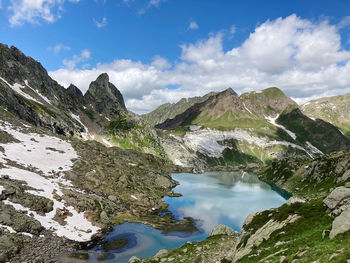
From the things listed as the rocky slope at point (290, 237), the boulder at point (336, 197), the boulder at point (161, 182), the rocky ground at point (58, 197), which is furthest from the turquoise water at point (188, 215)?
the boulder at point (336, 197)

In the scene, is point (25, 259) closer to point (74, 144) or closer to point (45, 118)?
point (74, 144)

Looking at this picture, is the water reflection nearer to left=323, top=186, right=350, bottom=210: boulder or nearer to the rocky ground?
the rocky ground

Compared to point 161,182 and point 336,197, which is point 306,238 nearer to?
point 336,197

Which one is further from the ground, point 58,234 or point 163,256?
point 58,234

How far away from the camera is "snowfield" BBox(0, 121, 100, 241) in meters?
59.0

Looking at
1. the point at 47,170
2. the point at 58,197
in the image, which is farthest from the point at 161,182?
the point at 58,197

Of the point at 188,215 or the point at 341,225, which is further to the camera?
the point at 188,215

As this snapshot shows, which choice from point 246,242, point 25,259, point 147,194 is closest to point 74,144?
point 147,194

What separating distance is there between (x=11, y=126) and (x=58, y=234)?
71.4m

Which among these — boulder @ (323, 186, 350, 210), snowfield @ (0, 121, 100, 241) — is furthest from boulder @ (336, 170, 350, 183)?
snowfield @ (0, 121, 100, 241)

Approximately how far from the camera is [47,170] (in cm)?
8656

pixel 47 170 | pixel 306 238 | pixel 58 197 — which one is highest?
pixel 47 170

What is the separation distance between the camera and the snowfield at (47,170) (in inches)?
2324

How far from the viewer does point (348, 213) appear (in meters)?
26.8
